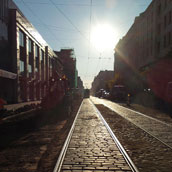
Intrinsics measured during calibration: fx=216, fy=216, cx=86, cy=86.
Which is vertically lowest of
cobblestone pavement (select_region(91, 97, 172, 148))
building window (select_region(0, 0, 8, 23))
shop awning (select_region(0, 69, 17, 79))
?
cobblestone pavement (select_region(91, 97, 172, 148))

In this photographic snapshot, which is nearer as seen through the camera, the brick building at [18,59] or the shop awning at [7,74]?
the shop awning at [7,74]

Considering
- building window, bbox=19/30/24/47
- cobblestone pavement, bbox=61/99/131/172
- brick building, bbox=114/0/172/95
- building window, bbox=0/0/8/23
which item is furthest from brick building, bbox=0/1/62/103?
brick building, bbox=114/0/172/95

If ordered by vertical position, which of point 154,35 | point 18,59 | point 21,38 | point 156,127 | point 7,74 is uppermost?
point 154,35

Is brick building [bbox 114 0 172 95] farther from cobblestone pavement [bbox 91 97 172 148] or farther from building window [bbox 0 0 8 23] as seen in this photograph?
building window [bbox 0 0 8 23]

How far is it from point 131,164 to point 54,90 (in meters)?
13.7

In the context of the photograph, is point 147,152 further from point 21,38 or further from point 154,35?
point 154,35

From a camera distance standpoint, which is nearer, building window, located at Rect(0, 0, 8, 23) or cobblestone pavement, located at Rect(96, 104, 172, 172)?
cobblestone pavement, located at Rect(96, 104, 172, 172)

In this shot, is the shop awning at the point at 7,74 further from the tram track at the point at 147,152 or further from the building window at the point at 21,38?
the tram track at the point at 147,152

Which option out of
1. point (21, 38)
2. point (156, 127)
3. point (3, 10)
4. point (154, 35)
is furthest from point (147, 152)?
point (154, 35)

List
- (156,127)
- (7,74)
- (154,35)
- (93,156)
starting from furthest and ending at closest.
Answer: (154,35)
(7,74)
(156,127)
(93,156)

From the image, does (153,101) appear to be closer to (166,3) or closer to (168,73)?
(168,73)

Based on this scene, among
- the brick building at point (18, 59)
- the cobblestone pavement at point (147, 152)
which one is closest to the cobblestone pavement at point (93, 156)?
the cobblestone pavement at point (147, 152)

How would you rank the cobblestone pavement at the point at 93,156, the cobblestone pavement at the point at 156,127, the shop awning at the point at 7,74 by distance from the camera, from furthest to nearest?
1. the shop awning at the point at 7,74
2. the cobblestone pavement at the point at 156,127
3. the cobblestone pavement at the point at 93,156

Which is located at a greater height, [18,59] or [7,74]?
[18,59]
